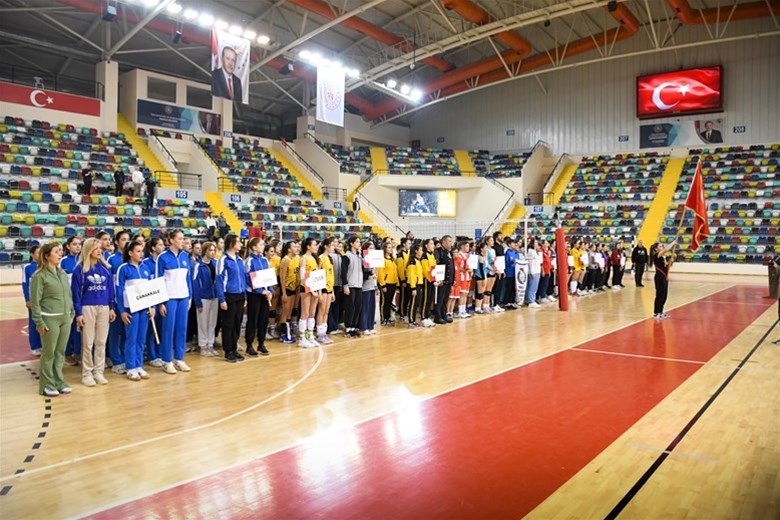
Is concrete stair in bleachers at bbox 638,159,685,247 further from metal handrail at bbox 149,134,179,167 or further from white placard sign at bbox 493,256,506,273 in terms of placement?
metal handrail at bbox 149,134,179,167

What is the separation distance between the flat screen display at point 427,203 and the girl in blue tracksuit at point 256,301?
78.9 ft

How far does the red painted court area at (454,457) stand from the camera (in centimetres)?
346

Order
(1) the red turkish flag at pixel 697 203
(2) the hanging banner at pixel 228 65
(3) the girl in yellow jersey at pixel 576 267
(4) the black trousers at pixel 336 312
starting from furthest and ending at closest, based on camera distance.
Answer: (2) the hanging banner at pixel 228 65 < (3) the girl in yellow jersey at pixel 576 267 < (1) the red turkish flag at pixel 697 203 < (4) the black trousers at pixel 336 312

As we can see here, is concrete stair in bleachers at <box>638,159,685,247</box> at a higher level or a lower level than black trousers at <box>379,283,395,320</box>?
higher

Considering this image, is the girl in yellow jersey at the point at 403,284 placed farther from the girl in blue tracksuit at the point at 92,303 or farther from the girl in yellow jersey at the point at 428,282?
the girl in blue tracksuit at the point at 92,303

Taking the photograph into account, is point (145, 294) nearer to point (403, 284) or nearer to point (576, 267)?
point (403, 284)

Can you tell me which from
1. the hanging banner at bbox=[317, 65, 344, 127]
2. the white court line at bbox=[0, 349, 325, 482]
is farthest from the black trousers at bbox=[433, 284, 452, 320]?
the hanging banner at bbox=[317, 65, 344, 127]

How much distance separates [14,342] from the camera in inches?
350

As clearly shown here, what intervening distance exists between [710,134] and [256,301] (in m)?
30.5

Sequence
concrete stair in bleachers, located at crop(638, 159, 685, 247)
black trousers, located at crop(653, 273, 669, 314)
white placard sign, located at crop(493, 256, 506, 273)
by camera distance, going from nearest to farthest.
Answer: black trousers, located at crop(653, 273, 669, 314), white placard sign, located at crop(493, 256, 506, 273), concrete stair in bleachers, located at crop(638, 159, 685, 247)

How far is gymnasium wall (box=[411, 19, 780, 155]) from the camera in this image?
1137 inches

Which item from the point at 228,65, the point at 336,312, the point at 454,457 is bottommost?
the point at 454,457

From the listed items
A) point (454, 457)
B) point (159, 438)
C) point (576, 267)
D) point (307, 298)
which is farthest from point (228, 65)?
point (454, 457)

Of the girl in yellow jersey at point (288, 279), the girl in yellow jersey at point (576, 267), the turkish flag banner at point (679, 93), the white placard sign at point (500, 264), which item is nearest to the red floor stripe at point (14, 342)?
the girl in yellow jersey at point (288, 279)
